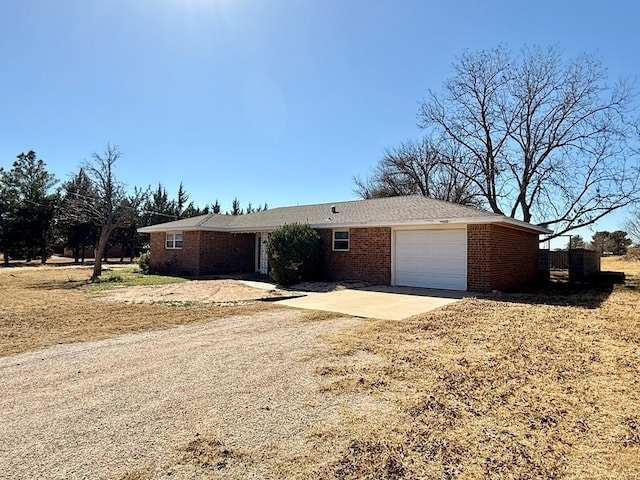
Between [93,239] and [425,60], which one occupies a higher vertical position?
[425,60]

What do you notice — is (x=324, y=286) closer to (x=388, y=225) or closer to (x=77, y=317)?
(x=388, y=225)

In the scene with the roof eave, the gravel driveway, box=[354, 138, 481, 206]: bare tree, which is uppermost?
box=[354, 138, 481, 206]: bare tree

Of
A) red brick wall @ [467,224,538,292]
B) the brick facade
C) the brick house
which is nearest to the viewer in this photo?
red brick wall @ [467,224,538,292]

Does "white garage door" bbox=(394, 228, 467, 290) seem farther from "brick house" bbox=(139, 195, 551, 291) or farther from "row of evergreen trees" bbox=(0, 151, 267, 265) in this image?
"row of evergreen trees" bbox=(0, 151, 267, 265)

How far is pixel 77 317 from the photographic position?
27.3 feet

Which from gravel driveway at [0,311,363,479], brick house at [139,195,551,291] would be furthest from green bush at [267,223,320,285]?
gravel driveway at [0,311,363,479]

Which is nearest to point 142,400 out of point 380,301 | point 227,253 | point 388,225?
point 380,301

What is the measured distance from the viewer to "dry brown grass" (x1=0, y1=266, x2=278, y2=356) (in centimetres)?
651

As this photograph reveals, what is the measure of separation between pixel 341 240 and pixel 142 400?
1233cm

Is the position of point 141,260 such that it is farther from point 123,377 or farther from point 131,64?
point 123,377

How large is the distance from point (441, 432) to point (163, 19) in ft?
37.4

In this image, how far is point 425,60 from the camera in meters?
14.3

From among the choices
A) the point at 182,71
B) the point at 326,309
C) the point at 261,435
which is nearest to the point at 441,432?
the point at 261,435

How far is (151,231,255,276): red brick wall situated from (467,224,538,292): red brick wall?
38.4ft
